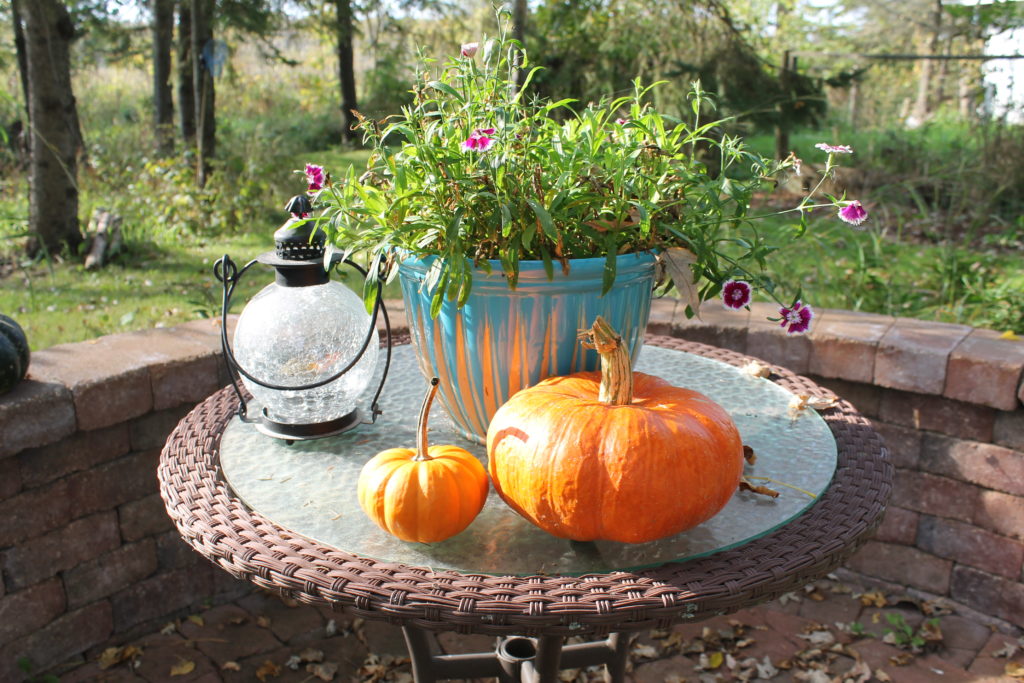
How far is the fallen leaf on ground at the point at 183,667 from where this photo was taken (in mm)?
2043

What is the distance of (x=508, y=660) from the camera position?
159 centimetres

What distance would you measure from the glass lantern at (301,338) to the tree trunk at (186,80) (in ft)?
20.6

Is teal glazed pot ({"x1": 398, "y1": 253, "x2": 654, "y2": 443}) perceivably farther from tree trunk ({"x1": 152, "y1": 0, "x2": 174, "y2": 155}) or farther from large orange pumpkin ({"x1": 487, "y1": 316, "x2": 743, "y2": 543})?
tree trunk ({"x1": 152, "y1": 0, "x2": 174, "y2": 155})

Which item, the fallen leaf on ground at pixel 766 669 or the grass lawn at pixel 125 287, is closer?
the fallen leaf on ground at pixel 766 669

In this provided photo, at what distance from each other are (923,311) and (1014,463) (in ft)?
3.85

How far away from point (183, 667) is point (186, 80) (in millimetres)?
6310

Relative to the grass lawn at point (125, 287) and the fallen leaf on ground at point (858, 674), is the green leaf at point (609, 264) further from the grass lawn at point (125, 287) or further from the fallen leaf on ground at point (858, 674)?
the grass lawn at point (125, 287)

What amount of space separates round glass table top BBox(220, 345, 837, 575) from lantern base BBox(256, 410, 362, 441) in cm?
1

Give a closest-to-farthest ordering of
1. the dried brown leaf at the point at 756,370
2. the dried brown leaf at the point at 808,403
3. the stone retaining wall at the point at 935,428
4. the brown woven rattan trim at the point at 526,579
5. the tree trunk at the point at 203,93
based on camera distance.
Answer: the brown woven rattan trim at the point at 526,579
the dried brown leaf at the point at 808,403
the dried brown leaf at the point at 756,370
the stone retaining wall at the point at 935,428
the tree trunk at the point at 203,93

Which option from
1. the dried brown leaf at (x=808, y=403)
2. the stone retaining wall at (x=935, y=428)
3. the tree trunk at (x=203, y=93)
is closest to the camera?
the dried brown leaf at (x=808, y=403)

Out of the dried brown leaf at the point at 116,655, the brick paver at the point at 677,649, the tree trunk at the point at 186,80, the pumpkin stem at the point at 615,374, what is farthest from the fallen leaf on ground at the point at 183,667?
the tree trunk at the point at 186,80

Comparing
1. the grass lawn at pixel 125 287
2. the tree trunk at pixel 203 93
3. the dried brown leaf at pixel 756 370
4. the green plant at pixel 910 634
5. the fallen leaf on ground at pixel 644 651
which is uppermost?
the tree trunk at pixel 203 93

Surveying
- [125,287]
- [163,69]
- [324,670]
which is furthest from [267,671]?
[163,69]

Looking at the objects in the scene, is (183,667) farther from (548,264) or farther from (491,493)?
(548,264)
